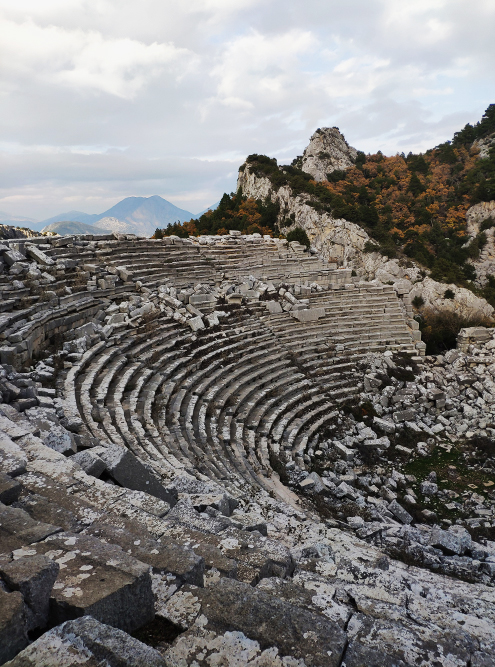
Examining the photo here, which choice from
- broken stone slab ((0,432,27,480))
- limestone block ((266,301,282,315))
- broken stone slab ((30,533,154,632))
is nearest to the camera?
broken stone slab ((30,533,154,632))

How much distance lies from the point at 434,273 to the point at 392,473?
2757 cm

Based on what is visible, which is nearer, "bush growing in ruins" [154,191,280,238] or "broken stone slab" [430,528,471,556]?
"broken stone slab" [430,528,471,556]

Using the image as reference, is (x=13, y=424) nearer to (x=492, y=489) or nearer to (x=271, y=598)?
(x=271, y=598)

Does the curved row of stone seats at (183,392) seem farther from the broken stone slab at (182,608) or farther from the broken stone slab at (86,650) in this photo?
the broken stone slab at (86,650)

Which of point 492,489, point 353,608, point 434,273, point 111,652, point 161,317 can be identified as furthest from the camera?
point 434,273

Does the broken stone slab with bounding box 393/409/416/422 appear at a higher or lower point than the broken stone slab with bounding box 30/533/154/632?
lower

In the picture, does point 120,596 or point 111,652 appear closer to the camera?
point 111,652

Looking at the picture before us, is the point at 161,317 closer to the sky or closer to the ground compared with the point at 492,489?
closer to the sky

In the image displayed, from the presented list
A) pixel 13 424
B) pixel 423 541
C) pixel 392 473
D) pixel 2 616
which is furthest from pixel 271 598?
pixel 392 473

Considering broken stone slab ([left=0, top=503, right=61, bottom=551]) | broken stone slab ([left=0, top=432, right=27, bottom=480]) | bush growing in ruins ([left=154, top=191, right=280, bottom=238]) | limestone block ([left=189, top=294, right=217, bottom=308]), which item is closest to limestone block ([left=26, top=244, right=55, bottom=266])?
limestone block ([left=189, top=294, right=217, bottom=308])

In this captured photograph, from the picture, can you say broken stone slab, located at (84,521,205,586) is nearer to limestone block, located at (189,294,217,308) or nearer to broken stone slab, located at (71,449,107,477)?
broken stone slab, located at (71,449,107,477)

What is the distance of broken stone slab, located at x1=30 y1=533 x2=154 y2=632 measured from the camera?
216cm

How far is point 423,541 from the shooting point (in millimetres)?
7469

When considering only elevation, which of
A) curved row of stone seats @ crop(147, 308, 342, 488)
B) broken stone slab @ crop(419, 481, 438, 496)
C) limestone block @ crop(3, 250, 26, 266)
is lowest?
broken stone slab @ crop(419, 481, 438, 496)
